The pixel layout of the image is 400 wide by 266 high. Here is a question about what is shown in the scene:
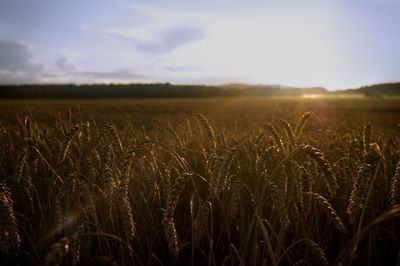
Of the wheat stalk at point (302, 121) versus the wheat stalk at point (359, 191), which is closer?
the wheat stalk at point (359, 191)

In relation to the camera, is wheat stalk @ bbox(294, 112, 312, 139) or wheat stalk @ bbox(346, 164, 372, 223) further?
wheat stalk @ bbox(294, 112, 312, 139)

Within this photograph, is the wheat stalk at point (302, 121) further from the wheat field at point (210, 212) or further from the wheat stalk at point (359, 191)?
the wheat stalk at point (359, 191)

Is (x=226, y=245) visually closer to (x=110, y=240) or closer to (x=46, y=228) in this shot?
(x=110, y=240)

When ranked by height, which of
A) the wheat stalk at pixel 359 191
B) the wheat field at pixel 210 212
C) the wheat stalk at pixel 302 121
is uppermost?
the wheat stalk at pixel 302 121

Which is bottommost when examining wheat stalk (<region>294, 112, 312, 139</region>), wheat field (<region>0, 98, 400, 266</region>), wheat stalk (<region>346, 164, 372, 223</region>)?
wheat field (<region>0, 98, 400, 266</region>)

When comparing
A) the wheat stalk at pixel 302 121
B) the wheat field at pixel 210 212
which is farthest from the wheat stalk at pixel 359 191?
the wheat stalk at pixel 302 121

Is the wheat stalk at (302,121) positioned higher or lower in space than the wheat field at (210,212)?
higher

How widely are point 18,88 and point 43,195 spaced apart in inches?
3854

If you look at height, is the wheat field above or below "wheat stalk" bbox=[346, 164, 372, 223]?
below

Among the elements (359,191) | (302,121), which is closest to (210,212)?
(302,121)

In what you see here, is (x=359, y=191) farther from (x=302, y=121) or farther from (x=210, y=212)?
(x=210, y=212)

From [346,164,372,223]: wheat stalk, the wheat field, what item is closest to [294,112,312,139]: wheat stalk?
the wheat field

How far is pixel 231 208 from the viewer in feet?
5.24

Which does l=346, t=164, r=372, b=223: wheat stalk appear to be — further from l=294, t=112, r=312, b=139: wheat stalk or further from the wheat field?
l=294, t=112, r=312, b=139: wheat stalk
